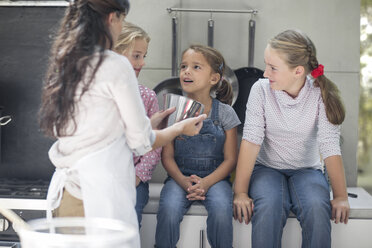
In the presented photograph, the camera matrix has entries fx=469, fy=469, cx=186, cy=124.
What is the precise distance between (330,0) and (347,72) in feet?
1.11

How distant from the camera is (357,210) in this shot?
1.71 m

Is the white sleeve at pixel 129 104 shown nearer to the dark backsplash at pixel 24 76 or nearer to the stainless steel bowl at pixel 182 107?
the stainless steel bowl at pixel 182 107

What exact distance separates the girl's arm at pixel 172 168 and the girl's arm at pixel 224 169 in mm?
35

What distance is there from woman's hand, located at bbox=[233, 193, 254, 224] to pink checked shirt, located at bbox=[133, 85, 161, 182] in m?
0.33

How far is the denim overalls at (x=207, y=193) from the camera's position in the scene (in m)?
1.63

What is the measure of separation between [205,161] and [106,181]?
0.80 m

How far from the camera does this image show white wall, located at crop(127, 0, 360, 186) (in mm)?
2145

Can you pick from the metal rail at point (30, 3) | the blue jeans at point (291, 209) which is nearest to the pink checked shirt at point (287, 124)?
the blue jeans at point (291, 209)

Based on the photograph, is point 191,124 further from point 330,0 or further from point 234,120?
point 330,0

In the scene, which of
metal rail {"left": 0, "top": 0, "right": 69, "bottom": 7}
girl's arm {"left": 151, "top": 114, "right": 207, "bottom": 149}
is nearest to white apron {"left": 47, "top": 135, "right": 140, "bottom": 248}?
girl's arm {"left": 151, "top": 114, "right": 207, "bottom": 149}

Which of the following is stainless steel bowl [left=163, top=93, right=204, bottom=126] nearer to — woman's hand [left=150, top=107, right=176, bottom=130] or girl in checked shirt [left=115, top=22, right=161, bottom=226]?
woman's hand [left=150, top=107, right=176, bottom=130]

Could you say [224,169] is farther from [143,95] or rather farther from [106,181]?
[106,181]

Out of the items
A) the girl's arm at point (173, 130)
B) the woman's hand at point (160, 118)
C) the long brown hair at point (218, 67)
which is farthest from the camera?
the long brown hair at point (218, 67)

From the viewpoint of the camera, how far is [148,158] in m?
1.75
